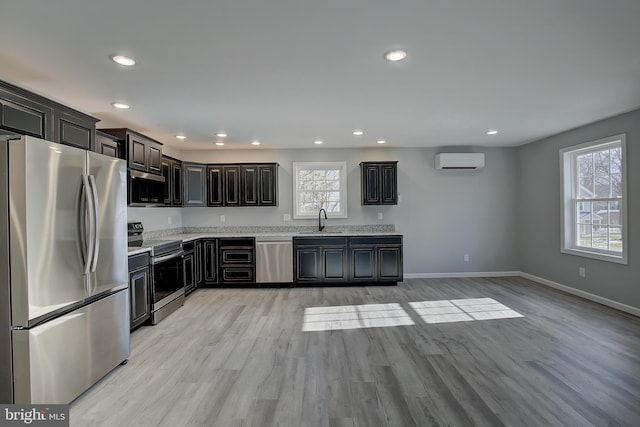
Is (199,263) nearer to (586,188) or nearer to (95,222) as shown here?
(95,222)

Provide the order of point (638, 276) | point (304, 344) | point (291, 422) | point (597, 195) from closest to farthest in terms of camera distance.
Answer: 1. point (291, 422)
2. point (304, 344)
3. point (638, 276)
4. point (597, 195)

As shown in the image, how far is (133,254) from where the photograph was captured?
3318mm

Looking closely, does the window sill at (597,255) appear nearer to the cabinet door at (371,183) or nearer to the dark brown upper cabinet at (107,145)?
the cabinet door at (371,183)

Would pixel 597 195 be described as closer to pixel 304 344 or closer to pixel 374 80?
pixel 374 80

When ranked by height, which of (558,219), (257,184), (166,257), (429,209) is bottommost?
(166,257)

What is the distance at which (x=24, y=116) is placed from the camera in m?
2.26

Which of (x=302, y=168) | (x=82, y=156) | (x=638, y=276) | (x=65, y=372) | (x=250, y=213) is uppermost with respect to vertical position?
(x=302, y=168)

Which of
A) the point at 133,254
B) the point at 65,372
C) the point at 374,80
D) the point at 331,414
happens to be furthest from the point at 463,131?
the point at 65,372

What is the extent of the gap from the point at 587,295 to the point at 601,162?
6.16ft

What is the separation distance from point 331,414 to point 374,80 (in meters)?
2.62

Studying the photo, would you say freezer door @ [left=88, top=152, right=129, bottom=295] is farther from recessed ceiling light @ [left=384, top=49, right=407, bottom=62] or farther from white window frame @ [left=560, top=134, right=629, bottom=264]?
white window frame @ [left=560, top=134, right=629, bottom=264]

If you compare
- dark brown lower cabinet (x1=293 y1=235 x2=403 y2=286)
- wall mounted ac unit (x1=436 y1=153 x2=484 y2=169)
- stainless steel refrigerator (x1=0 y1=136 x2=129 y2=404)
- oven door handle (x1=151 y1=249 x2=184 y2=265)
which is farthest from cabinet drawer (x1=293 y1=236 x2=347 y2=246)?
stainless steel refrigerator (x1=0 y1=136 x2=129 y2=404)

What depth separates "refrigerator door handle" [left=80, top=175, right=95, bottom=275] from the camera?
224 centimetres

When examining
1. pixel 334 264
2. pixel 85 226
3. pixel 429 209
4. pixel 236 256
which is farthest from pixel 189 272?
pixel 429 209
